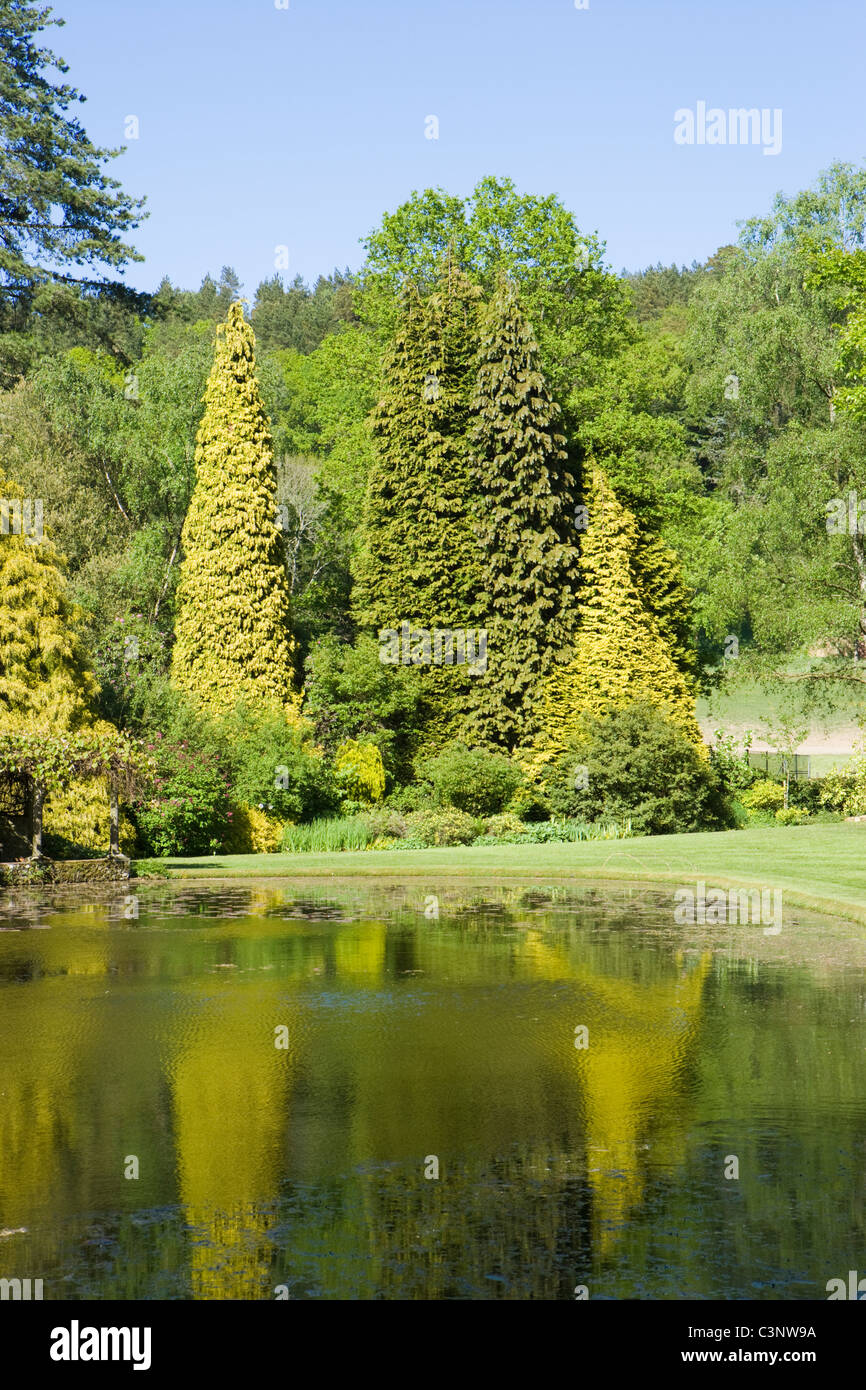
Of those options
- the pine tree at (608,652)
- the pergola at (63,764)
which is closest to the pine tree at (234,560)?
the pine tree at (608,652)

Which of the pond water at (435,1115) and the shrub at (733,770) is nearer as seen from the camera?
the pond water at (435,1115)

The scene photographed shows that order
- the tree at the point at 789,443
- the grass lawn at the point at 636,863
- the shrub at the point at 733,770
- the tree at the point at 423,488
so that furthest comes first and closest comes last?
the tree at the point at 789,443 < the shrub at the point at 733,770 < the tree at the point at 423,488 < the grass lawn at the point at 636,863

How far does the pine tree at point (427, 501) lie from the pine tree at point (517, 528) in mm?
660

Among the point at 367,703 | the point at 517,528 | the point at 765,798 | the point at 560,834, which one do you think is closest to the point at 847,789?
the point at 765,798

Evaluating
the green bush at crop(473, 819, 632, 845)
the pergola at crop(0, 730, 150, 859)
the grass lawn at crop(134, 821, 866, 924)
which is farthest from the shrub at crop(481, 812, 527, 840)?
the pergola at crop(0, 730, 150, 859)

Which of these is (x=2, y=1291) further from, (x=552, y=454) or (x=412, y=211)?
(x=412, y=211)

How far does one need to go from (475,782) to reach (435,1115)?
21.6 metres

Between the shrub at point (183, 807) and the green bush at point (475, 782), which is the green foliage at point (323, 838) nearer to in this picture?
the shrub at point (183, 807)

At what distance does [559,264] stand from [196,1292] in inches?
1509

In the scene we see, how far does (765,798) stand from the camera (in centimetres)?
3334

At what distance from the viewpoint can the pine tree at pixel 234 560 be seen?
105 ft

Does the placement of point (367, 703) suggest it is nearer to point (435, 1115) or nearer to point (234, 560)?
point (234, 560)

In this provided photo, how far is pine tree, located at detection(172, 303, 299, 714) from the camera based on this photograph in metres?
31.9

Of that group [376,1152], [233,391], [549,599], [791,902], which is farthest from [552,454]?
[376,1152]
